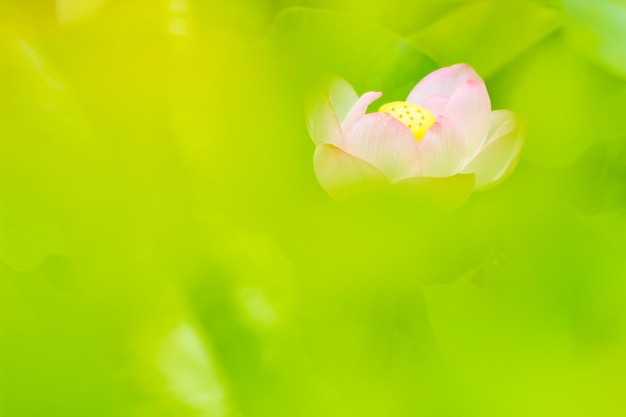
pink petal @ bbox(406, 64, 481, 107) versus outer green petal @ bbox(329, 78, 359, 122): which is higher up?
outer green petal @ bbox(329, 78, 359, 122)

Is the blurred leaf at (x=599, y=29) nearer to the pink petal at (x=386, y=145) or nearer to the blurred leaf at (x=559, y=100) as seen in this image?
the blurred leaf at (x=559, y=100)

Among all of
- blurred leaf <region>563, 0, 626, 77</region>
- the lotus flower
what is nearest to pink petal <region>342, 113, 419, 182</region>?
the lotus flower

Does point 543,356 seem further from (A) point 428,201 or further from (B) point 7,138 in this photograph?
(B) point 7,138

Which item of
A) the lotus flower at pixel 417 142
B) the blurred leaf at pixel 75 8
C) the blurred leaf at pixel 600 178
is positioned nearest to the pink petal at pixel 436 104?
the lotus flower at pixel 417 142

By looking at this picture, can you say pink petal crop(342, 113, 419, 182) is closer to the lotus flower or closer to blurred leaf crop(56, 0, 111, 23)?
the lotus flower

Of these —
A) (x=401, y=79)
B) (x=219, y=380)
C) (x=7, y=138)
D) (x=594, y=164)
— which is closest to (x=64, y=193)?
(x=7, y=138)
